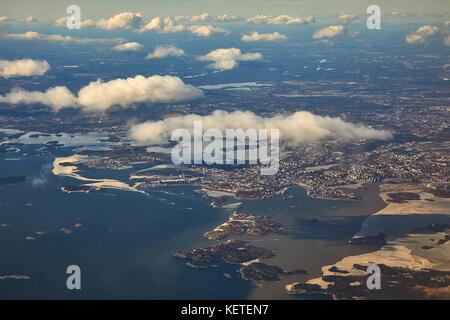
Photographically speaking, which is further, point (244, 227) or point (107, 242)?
point (244, 227)

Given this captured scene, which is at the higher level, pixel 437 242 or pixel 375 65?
pixel 375 65

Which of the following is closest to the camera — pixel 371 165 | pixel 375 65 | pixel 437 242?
pixel 437 242

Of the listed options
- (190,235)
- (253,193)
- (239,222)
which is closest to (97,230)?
(190,235)

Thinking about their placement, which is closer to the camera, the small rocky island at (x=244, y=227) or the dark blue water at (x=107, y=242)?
the dark blue water at (x=107, y=242)

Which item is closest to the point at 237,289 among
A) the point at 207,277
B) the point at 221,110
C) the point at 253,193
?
the point at 207,277

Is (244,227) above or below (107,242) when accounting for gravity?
above

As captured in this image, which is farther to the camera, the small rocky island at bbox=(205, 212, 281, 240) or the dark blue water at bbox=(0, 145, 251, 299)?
the small rocky island at bbox=(205, 212, 281, 240)

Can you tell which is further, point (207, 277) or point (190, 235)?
point (190, 235)

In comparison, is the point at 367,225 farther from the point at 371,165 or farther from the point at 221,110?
the point at 221,110
